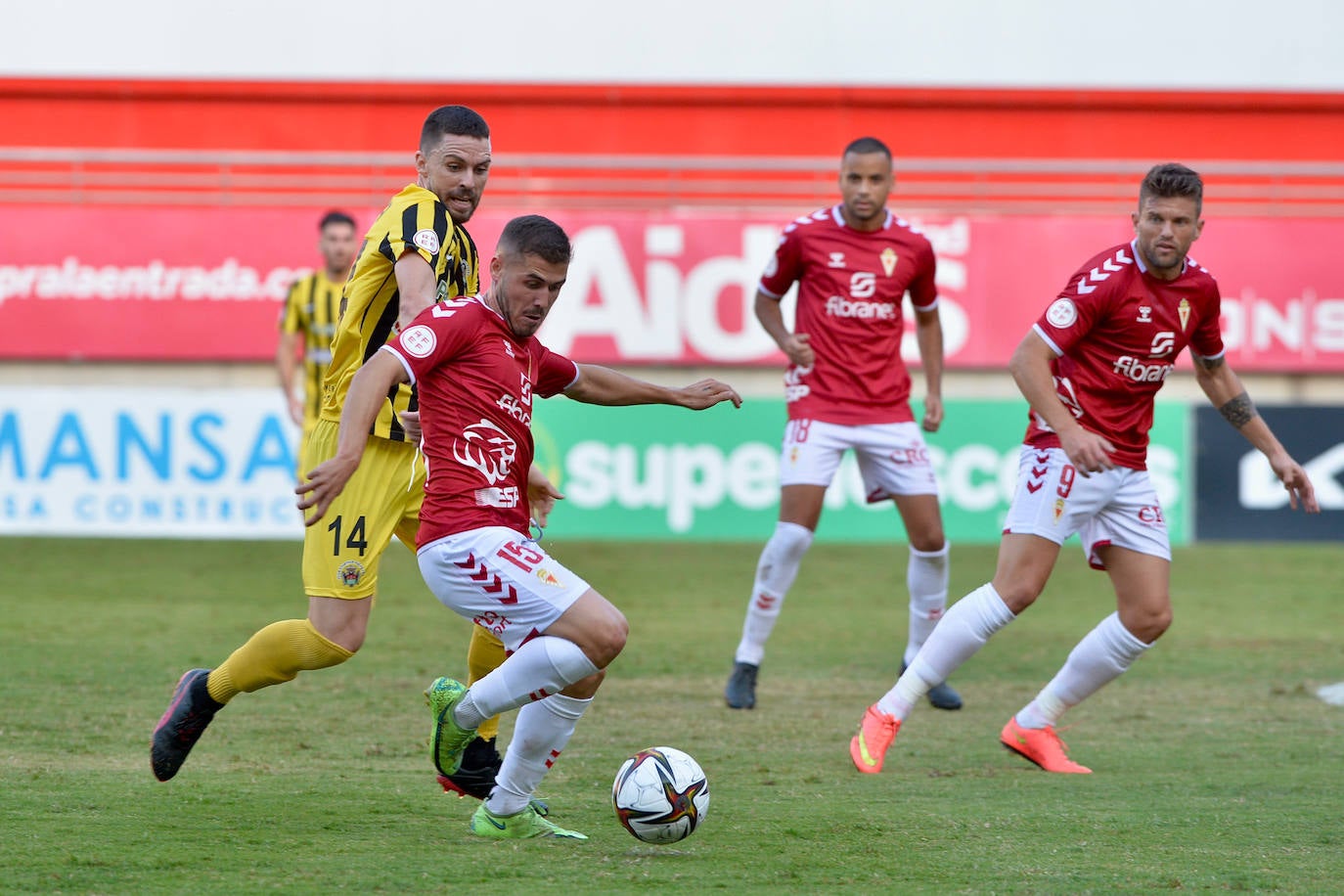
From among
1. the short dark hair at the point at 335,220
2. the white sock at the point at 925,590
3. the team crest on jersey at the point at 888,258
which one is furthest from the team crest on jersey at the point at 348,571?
the short dark hair at the point at 335,220

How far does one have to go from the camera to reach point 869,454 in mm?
7332

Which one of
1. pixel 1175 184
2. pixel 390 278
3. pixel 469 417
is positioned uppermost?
pixel 1175 184

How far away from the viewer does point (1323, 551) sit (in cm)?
1337

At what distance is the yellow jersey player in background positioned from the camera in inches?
193

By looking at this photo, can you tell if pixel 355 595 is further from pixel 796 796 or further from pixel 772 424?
pixel 772 424

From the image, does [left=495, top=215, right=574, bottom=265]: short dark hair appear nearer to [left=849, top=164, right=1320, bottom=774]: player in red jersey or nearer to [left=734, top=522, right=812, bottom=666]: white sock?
[left=849, top=164, right=1320, bottom=774]: player in red jersey

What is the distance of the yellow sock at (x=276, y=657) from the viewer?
195 inches

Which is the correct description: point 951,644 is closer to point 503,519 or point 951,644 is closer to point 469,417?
point 503,519

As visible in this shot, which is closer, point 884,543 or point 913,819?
point 913,819

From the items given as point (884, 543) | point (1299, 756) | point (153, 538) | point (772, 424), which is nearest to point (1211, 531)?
point (884, 543)

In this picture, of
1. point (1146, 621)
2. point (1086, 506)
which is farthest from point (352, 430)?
point (1146, 621)

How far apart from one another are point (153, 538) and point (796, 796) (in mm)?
9408

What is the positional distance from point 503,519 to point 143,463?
30.7 ft

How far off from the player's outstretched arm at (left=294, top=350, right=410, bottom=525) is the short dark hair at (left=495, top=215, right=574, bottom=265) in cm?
45
